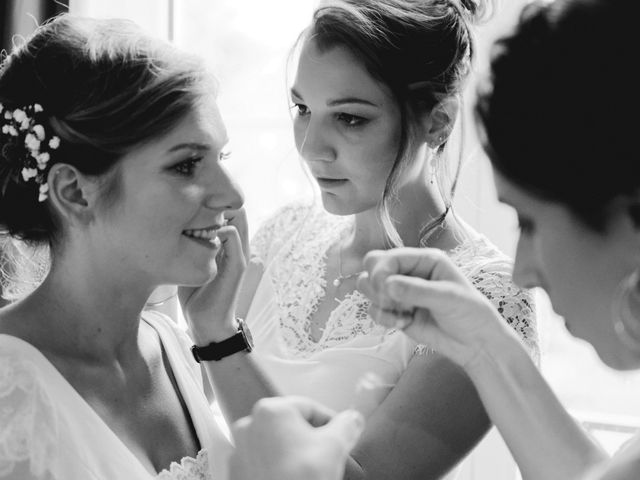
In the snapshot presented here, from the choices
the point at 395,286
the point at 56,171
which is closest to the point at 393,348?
the point at 395,286

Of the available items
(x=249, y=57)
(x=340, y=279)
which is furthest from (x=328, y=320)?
(x=249, y=57)

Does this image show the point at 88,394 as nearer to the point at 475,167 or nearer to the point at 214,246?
the point at 214,246

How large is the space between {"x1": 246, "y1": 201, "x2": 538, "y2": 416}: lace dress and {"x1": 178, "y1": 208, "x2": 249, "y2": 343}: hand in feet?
0.36

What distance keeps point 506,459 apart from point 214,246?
1.19 m

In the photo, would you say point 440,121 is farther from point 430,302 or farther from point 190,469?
point 190,469

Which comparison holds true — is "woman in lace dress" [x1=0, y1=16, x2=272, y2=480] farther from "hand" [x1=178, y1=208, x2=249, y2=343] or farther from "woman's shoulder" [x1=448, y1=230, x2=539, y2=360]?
"woman's shoulder" [x1=448, y1=230, x2=539, y2=360]

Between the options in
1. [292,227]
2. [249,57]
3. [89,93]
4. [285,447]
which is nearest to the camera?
[285,447]

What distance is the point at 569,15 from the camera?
3.06 ft

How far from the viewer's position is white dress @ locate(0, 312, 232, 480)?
1.17 meters

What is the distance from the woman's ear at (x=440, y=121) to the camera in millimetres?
1677

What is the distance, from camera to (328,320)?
180cm

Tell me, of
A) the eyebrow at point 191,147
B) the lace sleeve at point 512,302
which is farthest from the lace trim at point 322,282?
the eyebrow at point 191,147

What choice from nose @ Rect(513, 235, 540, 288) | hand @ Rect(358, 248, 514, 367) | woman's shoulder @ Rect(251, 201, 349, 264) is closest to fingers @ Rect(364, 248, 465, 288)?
hand @ Rect(358, 248, 514, 367)

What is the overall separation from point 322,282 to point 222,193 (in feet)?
1.65
